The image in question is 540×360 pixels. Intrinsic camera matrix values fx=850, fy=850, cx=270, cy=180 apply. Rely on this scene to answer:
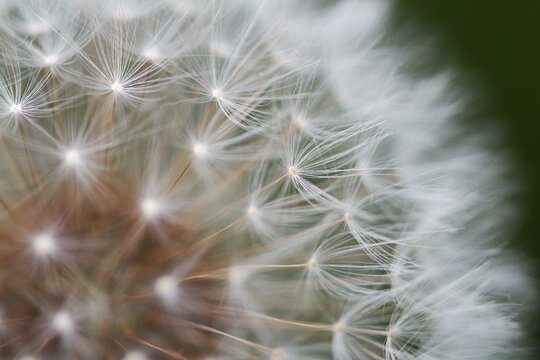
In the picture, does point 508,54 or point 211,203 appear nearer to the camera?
point 211,203

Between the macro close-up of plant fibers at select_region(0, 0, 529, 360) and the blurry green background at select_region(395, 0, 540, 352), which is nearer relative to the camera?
the macro close-up of plant fibers at select_region(0, 0, 529, 360)

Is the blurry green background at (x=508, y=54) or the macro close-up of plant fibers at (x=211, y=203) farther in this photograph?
the blurry green background at (x=508, y=54)

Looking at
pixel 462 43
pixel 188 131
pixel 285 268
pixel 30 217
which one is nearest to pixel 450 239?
pixel 285 268

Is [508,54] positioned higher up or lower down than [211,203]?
higher up

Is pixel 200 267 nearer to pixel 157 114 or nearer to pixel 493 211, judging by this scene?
pixel 157 114

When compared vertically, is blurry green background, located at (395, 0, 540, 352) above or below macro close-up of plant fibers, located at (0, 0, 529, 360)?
above

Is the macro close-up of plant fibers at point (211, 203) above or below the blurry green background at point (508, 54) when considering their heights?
below
